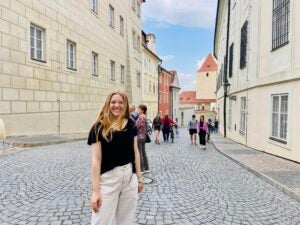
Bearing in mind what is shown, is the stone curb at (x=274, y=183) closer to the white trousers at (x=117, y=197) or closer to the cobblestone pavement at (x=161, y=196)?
the cobblestone pavement at (x=161, y=196)

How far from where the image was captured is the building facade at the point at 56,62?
11.0 metres

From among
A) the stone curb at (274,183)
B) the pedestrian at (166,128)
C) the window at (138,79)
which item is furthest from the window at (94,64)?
the stone curb at (274,183)

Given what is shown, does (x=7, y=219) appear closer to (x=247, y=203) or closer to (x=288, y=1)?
(x=247, y=203)

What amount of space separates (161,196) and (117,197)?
8.45 feet

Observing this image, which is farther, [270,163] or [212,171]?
[270,163]

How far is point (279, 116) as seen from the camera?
10195 mm

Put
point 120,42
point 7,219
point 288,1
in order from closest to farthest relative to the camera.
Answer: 1. point 7,219
2. point 288,1
3. point 120,42

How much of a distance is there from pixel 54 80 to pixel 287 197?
36.7 feet

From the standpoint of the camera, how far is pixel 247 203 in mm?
5035

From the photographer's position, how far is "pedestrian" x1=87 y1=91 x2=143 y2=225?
268cm

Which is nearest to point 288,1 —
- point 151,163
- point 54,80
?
point 151,163

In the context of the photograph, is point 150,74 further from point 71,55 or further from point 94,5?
point 71,55

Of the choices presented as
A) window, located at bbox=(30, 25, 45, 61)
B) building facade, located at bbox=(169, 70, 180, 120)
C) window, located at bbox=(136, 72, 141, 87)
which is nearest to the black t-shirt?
window, located at bbox=(30, 25, 45, 61)

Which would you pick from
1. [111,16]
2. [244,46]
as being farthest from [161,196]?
[111,16]
